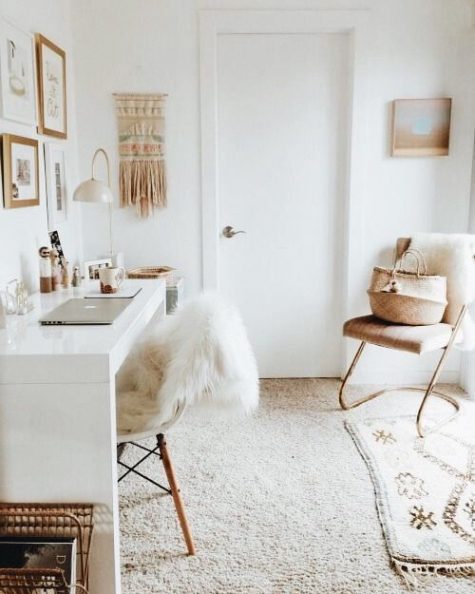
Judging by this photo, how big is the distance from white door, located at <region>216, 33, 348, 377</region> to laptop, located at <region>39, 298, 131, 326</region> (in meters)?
1.42

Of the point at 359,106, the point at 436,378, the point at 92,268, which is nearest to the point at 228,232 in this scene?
the point at 92,268

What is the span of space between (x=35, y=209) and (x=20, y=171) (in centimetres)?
27

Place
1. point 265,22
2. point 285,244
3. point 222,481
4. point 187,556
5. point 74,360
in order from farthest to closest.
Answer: point 285,244 → point 265,22 → point 222,481 → point 187,556 → point 74,360

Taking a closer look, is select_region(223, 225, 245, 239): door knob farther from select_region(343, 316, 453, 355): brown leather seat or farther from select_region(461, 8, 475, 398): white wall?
select_region(461, 8, 475, 398): white wall

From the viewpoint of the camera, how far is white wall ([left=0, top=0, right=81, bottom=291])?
8.08ft

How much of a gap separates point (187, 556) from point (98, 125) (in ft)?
7.70

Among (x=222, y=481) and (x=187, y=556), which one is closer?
(x=187, y=556)

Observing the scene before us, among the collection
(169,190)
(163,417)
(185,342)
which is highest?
(169,190)

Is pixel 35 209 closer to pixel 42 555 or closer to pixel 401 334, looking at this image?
pixel 42 555

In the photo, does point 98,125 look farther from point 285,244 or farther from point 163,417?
point 163,417

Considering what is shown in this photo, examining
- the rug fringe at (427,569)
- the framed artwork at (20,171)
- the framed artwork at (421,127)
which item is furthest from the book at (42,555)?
the framed artwork at (421,127)

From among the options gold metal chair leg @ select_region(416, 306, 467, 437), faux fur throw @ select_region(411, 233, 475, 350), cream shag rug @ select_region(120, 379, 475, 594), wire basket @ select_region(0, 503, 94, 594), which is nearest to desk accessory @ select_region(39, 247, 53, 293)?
cream shag rug @ select_region(120, 379, 475, 594)

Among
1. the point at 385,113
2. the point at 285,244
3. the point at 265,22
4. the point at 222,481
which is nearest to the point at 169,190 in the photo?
the point at 285,244

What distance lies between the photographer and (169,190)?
3.58m
